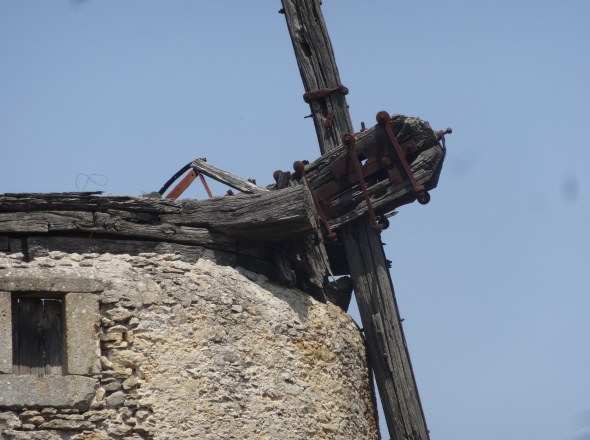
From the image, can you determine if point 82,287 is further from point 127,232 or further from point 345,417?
point 345,417

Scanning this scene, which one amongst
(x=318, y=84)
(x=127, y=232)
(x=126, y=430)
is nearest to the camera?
(x=126, y=430)

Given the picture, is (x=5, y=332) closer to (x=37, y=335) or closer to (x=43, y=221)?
(x=37, y=335)

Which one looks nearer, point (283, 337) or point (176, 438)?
point (176, 438)

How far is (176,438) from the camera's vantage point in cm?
938

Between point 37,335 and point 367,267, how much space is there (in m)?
3.16

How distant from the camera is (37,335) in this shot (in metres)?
9.45

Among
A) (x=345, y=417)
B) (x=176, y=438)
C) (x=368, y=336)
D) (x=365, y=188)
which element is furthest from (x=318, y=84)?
(x=176, y=438)

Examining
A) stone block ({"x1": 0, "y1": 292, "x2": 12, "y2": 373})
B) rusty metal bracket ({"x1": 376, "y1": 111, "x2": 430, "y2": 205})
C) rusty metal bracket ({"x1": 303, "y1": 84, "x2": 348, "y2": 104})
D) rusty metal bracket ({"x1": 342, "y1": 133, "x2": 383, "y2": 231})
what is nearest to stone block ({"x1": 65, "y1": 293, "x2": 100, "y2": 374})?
stone block ({"x1": 0, "y1": 292, "x2": 12, "y2": 373})

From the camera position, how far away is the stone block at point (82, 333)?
9.30m

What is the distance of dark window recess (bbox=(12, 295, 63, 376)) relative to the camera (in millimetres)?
9336

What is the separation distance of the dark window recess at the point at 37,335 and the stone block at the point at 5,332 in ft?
0.44

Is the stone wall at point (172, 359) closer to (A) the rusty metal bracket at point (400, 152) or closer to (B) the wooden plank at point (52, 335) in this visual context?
(B) the wooden plank at point (52, 335)

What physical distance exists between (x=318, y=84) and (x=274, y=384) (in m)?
3.23

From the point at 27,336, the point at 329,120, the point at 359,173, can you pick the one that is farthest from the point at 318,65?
the point at 27,336
